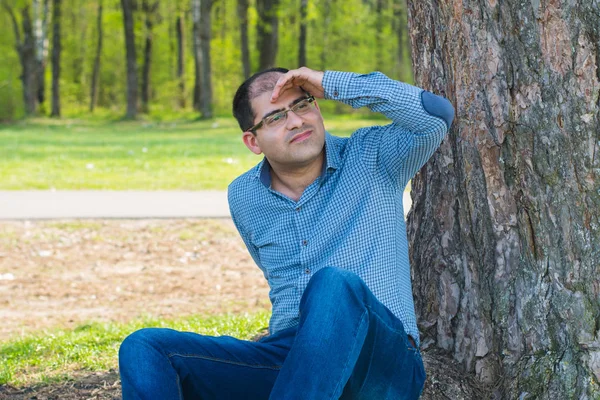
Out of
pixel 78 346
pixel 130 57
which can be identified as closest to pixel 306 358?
pixel 78 346

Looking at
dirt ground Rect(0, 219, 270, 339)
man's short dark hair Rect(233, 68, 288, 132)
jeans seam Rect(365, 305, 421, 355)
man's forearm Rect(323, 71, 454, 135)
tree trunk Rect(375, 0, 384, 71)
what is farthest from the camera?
tree trunk Rect(375, 0, 384, 71)

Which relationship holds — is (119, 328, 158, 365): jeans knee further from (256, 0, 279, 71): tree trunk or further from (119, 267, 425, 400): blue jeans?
(256, 0, 279, 71): tree trunk

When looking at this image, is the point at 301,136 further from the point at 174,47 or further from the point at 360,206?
the point at 174,47

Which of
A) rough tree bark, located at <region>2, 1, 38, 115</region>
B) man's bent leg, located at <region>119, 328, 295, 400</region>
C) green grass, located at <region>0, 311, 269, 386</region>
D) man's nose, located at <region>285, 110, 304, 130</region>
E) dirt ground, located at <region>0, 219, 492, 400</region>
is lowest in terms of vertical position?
rough tree bark, located at <region>2, 1, 38, 115</region>

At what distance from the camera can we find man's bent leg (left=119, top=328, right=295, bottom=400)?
2.95 m

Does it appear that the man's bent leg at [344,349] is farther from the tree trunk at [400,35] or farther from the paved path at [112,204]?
the tree trunk at [400,35]

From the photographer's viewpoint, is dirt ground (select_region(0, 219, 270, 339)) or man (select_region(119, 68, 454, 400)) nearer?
man (select_region(119, 68, 454, 400))

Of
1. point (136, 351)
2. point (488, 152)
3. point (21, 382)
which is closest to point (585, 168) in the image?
point (488, 152)

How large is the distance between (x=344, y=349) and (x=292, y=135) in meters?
0.95

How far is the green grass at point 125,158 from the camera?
1175cm

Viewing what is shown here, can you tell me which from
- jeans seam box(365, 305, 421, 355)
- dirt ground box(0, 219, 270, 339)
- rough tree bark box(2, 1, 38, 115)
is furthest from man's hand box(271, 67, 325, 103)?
rough tree bark box(2, 1, 38, 115)

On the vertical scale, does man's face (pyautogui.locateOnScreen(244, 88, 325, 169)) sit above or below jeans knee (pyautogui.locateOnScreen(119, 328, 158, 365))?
above

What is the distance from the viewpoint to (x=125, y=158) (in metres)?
14.5

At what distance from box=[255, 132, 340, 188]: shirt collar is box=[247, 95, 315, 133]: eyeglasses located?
13cm
